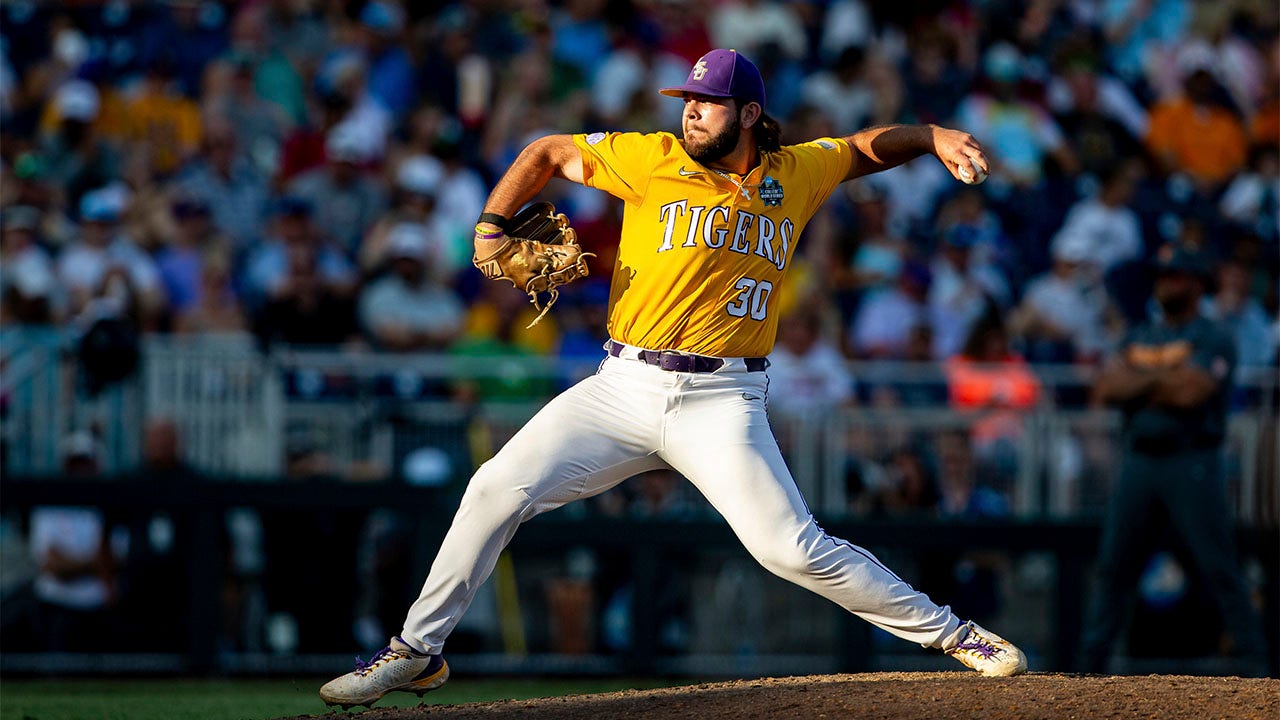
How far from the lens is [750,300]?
6395mm

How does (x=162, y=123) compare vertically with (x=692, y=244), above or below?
above

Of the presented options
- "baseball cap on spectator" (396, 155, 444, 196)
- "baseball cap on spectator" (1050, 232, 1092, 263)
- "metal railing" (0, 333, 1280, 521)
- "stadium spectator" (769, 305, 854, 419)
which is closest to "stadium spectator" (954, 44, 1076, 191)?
"baseball cap on spectator" (1050, 232, 1092, 263)

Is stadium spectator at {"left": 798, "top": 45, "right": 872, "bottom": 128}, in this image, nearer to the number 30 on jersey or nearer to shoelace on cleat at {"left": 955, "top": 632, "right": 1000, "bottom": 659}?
the number 30 on jersey

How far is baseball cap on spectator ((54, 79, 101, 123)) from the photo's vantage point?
13.7m

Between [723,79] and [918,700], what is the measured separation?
2261mm

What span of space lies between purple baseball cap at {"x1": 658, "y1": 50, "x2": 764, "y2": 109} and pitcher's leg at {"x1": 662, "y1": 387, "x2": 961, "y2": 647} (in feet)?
3.50

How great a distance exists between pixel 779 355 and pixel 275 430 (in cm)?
335

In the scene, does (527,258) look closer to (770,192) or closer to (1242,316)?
(770,192)

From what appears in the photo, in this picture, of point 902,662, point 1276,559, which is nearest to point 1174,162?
point 1276,559

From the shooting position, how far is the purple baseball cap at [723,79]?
20.5 feet

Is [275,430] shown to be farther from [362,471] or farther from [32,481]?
[32,481]

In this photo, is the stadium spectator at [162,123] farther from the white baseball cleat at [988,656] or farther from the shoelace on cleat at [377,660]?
the white baseball cleat at [988,656]

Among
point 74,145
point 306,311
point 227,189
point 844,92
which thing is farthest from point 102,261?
point 844,92

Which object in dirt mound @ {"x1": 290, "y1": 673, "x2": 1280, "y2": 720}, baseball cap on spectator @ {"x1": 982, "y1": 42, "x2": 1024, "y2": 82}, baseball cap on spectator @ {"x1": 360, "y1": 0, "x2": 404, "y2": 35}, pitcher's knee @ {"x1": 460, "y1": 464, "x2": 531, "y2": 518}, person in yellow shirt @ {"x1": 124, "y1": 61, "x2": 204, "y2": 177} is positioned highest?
baseball cap on spectator @ {"x1": 360, "y1": 0, "x2": 404, "y2": 35}
